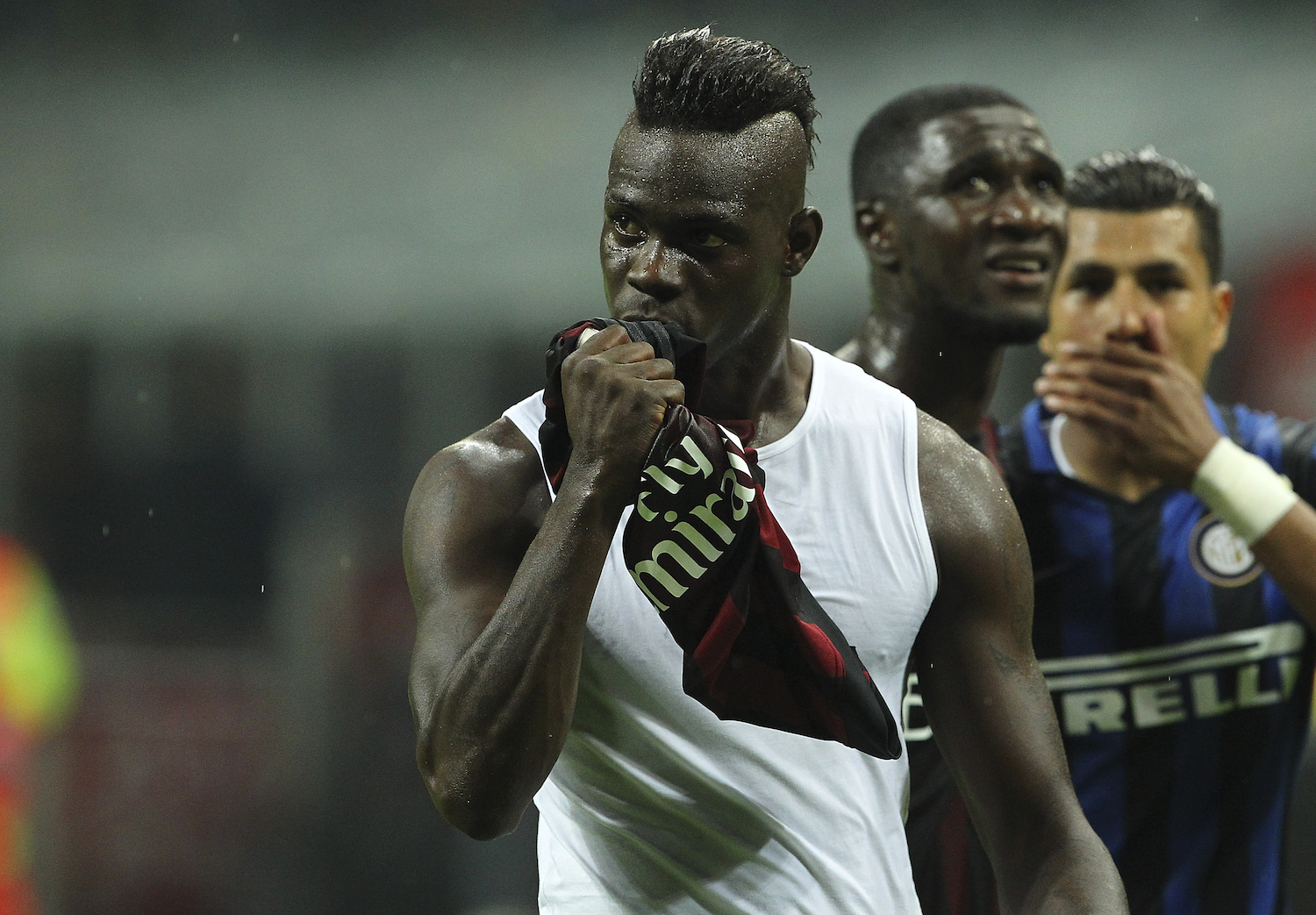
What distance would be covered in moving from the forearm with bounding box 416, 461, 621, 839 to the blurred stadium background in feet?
11.7

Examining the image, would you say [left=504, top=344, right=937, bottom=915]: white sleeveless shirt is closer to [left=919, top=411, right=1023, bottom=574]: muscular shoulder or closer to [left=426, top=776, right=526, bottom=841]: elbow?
[left=919, top=411, right=1023, bottom=574]: muscular shoulder

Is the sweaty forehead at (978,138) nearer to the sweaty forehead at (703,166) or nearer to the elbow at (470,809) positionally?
the sweaty forehead at (703,166)

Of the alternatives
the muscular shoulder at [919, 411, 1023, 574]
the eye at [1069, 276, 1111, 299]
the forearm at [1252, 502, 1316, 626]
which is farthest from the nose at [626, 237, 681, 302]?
the eye at [1069, 276, 1111, 299]

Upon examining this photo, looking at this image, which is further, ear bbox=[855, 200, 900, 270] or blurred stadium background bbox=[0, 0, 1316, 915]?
blurred stadium background bbox=[0, 0, 1316, 915]

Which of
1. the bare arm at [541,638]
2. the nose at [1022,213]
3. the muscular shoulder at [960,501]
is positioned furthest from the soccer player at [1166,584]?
the bare arm at [541,638]

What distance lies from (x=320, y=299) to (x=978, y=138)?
4699mm

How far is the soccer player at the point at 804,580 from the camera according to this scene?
1672 millimetres

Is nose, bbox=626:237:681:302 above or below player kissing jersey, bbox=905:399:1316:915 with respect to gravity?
above

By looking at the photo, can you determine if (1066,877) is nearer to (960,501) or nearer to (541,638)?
(960,501)

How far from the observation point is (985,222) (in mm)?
3018

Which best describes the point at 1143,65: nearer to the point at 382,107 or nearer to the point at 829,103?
the point at 829,103

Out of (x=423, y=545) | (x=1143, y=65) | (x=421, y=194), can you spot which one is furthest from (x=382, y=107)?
(x=423, y=545)

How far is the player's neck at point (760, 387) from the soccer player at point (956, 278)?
3.60 feet

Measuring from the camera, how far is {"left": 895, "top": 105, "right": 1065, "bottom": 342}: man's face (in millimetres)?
3000
